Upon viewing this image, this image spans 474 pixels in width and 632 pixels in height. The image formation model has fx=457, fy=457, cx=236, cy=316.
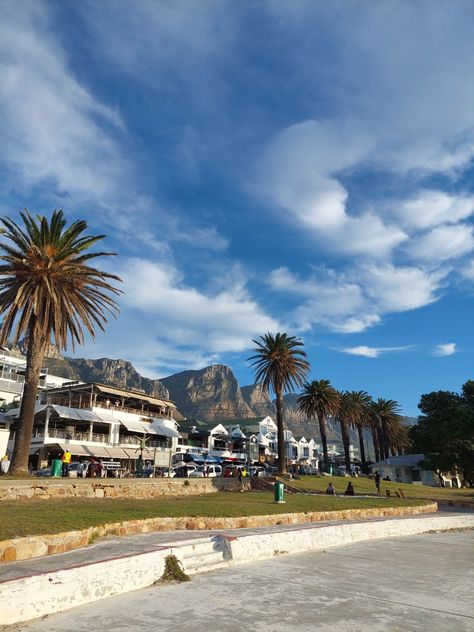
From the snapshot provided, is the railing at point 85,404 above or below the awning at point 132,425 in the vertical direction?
above

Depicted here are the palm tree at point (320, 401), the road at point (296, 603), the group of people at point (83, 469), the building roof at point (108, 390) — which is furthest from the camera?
the palm tree at point (320, 401)

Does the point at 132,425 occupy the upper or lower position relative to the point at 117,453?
upper

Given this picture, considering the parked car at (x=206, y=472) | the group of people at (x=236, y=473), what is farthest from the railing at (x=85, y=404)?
the group of people at (x=236, y=473)

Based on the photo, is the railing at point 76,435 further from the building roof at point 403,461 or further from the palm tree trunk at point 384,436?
the palm tree trunk at point 384,436

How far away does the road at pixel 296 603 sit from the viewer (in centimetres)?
597

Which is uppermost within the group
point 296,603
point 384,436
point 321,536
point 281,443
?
point 384,436

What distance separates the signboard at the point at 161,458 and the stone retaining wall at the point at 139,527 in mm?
13405

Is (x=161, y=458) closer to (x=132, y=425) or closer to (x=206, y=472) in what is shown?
(x=206, y=472)

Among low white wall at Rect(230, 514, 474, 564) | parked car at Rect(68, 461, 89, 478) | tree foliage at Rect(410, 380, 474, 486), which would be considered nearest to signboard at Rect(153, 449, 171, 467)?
parked car at Rect(68, 461, 89, 478)

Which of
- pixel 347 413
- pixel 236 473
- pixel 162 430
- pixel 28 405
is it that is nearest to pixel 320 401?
pixel 347 413

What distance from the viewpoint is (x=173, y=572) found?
28.0 feet

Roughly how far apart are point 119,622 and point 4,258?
24315 millimetres

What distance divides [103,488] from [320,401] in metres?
44.8

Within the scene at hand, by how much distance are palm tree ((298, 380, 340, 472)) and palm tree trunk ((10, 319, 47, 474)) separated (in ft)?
141
